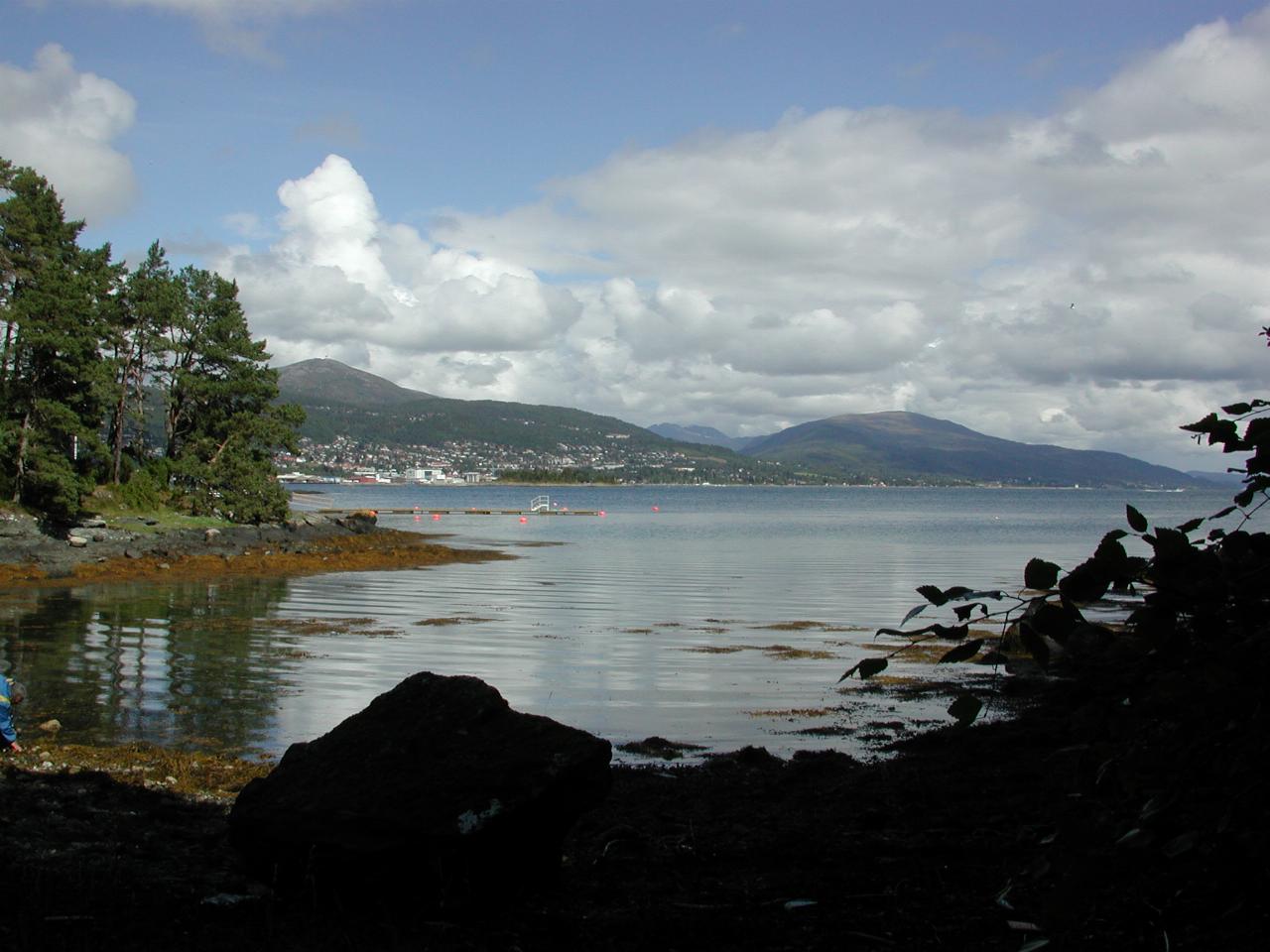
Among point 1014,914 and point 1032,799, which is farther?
point 1032,799

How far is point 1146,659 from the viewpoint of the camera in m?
2.34

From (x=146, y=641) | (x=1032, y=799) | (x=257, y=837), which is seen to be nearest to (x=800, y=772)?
(x=1032, y=799)

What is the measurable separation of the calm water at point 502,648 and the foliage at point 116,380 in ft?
39.5

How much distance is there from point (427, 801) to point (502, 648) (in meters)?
16.7

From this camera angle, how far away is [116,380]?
51.0 metres

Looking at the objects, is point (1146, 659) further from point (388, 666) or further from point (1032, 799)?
point (388, 666)

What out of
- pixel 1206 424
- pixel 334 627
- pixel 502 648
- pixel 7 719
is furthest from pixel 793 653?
pixel 1206 424

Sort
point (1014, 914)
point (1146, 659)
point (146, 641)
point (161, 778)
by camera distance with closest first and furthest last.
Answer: point (1146, 659), point (1014, 914), point (161, 778), point (146, 641)

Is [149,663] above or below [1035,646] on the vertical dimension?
below

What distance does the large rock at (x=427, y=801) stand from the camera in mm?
6539

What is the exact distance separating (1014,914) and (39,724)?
13.1m

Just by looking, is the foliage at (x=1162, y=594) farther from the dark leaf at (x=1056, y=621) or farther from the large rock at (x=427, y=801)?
the large rock at (x=427, y=801)

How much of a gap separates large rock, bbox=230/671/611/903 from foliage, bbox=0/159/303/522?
38.7 metres

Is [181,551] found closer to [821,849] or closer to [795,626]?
[795,626]
